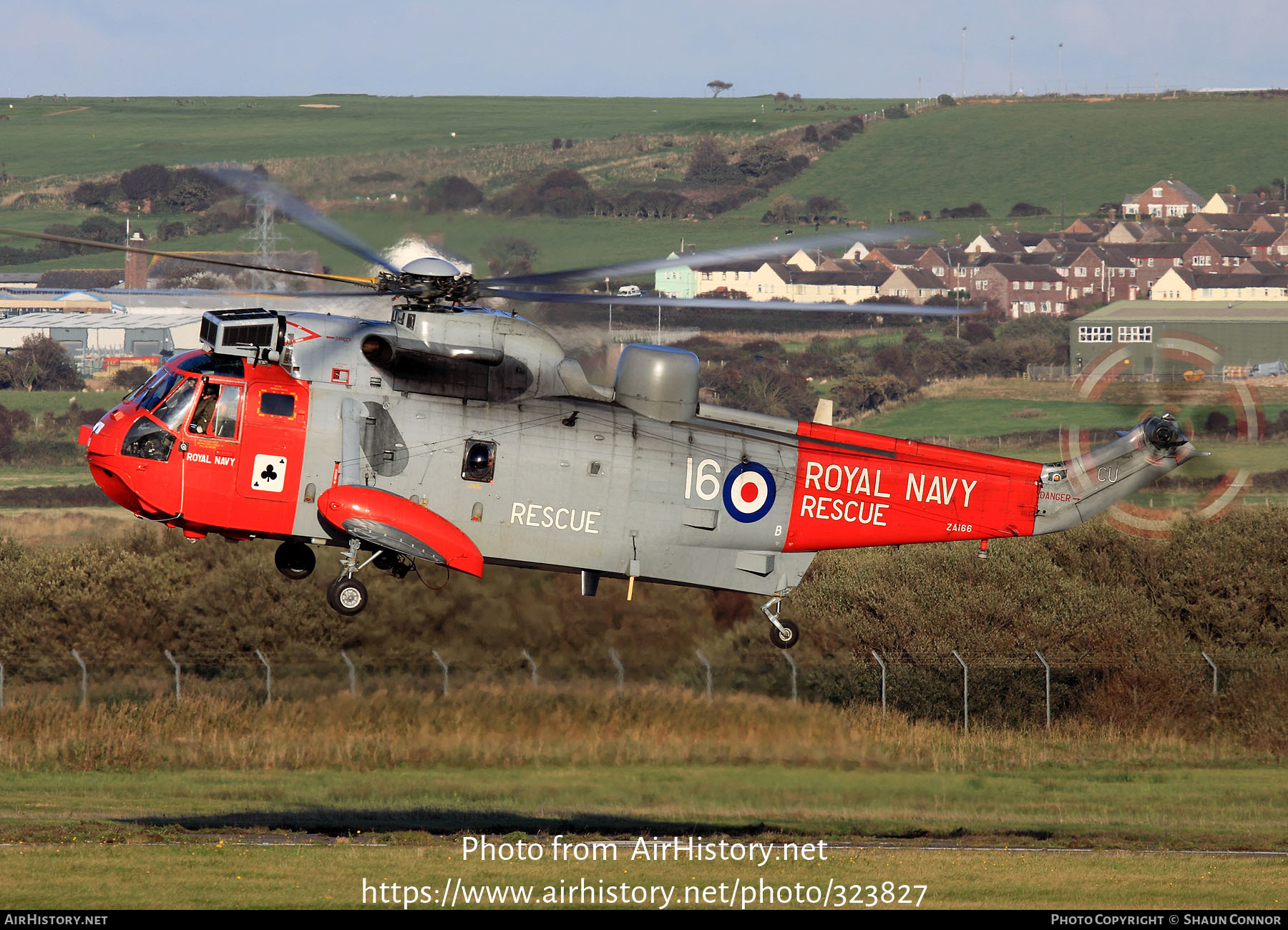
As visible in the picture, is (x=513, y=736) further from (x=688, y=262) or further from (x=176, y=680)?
(x=688, y=262)

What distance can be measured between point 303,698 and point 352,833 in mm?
10197

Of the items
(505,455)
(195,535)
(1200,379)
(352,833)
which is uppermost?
(1200,379)

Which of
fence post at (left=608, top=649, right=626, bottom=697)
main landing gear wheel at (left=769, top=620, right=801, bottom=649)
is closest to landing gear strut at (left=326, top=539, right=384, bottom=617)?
main landing gear wheel at (left=769, top=620, right=801, bottom=649)

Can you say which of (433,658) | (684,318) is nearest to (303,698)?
(433,658)

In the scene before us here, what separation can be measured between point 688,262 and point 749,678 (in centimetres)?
2349

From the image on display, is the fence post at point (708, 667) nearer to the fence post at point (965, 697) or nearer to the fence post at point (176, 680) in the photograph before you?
the fence post at point (965, 697)

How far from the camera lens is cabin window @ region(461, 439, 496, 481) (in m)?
24.7

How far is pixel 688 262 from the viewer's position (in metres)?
24.1

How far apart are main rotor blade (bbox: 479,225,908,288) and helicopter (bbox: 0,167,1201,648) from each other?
0.07 metres

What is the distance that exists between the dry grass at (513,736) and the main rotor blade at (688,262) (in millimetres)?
20666

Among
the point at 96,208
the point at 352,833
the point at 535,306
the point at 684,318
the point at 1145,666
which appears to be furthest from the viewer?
the point at 96,208

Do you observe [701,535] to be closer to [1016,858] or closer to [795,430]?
[795,430]

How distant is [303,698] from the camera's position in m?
45.8

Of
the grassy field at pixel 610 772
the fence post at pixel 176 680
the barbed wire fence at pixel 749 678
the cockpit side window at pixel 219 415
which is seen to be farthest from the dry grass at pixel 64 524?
the cockpit side window at pixel 219 415
